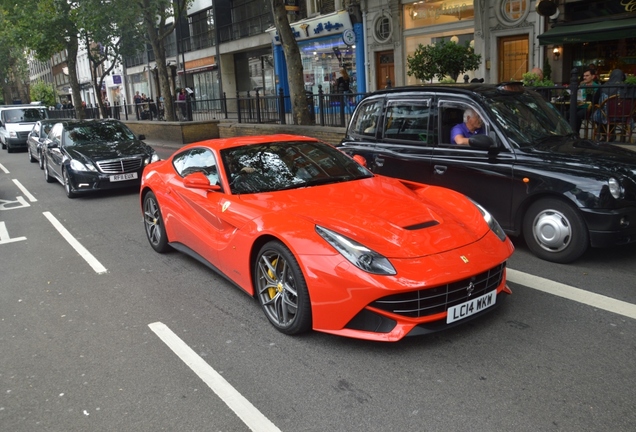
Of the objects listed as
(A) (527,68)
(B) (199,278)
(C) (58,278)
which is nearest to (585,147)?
(B) (199,278)

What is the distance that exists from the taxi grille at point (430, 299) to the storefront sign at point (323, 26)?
2108 centimetres

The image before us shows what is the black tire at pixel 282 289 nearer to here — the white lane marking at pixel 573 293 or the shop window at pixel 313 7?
the white lane marking at pixel 573 293

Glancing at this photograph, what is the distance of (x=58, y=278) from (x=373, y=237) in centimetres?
392

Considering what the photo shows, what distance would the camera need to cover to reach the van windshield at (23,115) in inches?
1051

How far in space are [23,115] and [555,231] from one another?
2769 centimetres

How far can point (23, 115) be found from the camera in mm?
27141

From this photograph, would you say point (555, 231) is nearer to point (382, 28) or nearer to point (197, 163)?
point (197, 163)

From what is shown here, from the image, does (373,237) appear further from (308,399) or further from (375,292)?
(308,399)

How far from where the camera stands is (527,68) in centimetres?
1719

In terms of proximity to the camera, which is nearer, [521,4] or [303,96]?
[303,96]

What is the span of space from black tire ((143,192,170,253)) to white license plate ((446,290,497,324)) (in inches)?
151

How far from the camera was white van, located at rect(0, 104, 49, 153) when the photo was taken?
25125 millimetres

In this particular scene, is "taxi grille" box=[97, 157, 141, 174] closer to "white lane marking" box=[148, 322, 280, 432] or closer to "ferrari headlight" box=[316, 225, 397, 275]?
"white lane marking" box=[148, 322, 280, 432]

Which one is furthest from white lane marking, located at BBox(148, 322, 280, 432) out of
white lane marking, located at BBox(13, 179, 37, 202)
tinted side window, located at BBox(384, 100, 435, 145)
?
white lane marking, located at BBox(13, 179, 37, 202)
